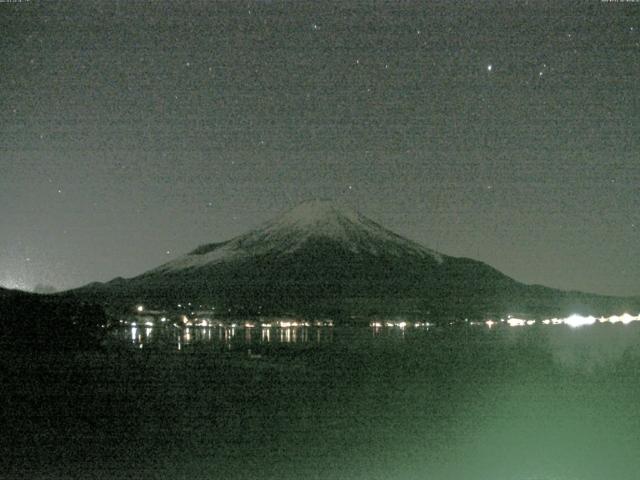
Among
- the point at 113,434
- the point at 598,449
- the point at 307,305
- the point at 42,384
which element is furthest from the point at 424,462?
the point at 307,305

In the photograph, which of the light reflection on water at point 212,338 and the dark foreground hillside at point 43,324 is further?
the light reflection on water at point 212,338

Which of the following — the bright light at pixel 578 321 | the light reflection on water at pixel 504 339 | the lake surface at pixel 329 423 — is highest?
the bright light at pixel 578 321

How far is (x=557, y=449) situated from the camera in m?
13.3

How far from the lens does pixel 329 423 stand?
52.9 feet

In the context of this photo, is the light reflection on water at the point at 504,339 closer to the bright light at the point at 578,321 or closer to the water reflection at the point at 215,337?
the water reflection at the point at 215,337

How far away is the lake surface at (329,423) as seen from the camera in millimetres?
12062

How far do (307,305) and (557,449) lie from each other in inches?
6253

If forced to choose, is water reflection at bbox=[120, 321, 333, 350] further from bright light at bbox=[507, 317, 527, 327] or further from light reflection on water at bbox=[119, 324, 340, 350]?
bright light at bbox=[507, 317, 527, 327]

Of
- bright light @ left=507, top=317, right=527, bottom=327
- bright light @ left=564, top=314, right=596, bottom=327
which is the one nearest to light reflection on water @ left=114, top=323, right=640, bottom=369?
bright light @ left=507, top=317, right=527, bottom=327

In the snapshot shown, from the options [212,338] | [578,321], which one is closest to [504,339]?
[212,338]

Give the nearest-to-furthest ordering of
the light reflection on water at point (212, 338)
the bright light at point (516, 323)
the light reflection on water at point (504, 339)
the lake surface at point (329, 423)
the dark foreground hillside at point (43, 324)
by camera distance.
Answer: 1. the lake surface at point (329, 423)
2. the light reflection on water at point (504, 339)
3. the dark foreground hillside at point (43, 324)
4. the light reflection on water at point (212, 338)
5. the bright light at point (516, 323)

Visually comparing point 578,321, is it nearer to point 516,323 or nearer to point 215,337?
point 516,323

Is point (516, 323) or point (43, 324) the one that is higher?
point (43, 324)

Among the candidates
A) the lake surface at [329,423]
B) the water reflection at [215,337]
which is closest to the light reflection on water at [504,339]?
the water reflection at [215,337]
